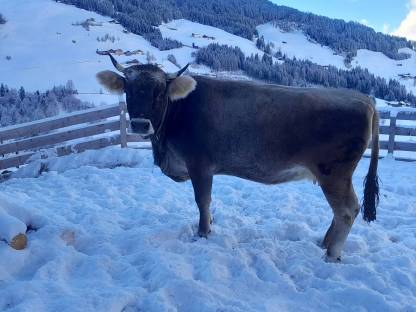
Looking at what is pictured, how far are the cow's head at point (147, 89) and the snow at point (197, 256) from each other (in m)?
1.31

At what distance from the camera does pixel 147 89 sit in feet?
14.5

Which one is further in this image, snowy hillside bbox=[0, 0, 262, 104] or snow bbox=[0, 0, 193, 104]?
snowy hillside bbox=[0, 0, 262, 104]

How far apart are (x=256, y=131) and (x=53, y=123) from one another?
21.0ft

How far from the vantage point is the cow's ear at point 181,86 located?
15.0 ft

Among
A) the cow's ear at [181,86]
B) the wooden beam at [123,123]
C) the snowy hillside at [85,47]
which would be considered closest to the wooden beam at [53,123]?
the wooden beam at [123,123]

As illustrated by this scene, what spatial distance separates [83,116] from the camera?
9.69 metres

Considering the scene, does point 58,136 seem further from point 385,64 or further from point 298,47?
point 298,47

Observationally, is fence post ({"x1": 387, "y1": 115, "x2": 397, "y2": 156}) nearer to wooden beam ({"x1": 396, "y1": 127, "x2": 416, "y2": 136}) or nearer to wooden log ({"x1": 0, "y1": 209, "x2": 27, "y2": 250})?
wooden beam ({"x1": 396, "y1": 127, "x2": 416, "y2": 136})

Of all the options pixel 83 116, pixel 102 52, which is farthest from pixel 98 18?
pixel 83 116

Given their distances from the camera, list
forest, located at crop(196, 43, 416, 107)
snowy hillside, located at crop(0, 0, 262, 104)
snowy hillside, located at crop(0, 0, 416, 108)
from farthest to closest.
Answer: forest, located at crop(196, 43, 416, 107), snowy hillside, located at crop(0, 0, 416, 108), snowy hillside, located at crop(0, 0, 262, 104)

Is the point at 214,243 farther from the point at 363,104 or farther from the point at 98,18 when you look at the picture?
the point at 98,18

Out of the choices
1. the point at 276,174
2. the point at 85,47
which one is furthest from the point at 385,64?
the point at 276,174

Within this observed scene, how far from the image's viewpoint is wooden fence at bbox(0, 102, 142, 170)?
903 cm

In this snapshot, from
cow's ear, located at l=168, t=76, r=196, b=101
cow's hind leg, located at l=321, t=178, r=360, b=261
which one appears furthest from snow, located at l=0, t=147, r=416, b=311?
cow's ear, located at l=168, t=76, r=196, b=101
